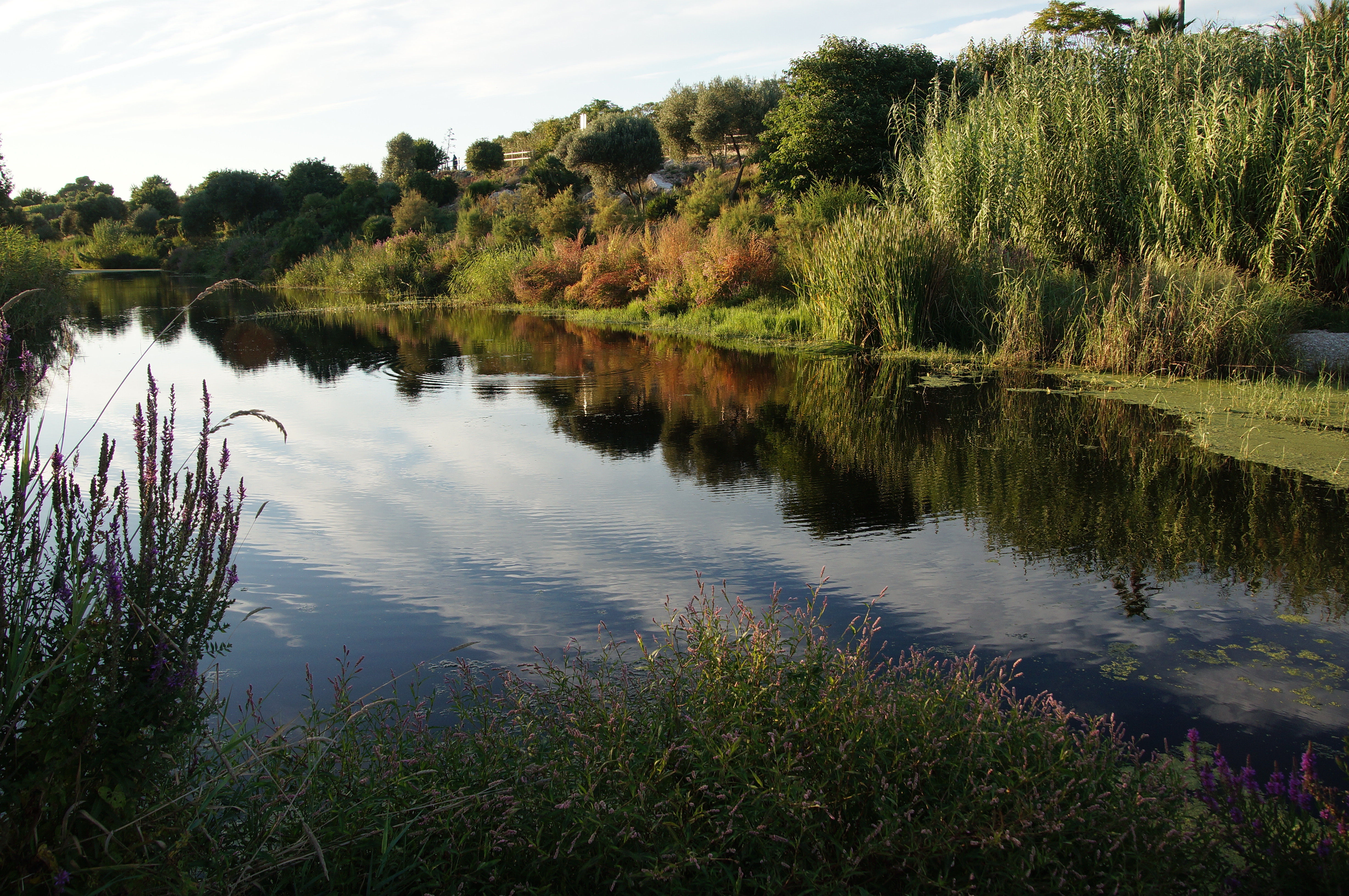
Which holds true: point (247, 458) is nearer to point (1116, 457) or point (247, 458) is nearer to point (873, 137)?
point (1116, 457)

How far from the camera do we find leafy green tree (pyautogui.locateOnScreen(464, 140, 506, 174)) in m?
48.4

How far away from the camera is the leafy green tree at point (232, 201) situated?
48062mm

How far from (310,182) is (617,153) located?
2346 centimetres

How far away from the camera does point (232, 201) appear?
158 ft

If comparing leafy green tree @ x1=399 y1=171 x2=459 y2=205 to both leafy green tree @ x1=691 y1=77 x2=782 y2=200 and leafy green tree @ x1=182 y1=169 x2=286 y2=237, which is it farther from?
leafy green tree @ x1=691 y1=77 x2=782 y2=200

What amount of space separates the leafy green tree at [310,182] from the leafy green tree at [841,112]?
108 ft

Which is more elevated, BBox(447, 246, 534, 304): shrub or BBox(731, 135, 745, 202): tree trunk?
BBox(731, 135, 745, 202): tree trunk

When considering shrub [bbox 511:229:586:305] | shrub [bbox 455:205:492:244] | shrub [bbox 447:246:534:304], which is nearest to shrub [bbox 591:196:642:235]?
shrub [bbox 447:246:534:304]

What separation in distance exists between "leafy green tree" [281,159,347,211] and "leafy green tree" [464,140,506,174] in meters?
7.17

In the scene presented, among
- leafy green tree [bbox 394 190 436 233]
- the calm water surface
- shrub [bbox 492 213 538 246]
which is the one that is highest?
leafy green tree [bbox 394 190 436 233]

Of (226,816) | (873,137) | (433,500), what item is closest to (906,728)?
(226,816)

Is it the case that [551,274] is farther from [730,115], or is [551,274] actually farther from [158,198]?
[158,198]

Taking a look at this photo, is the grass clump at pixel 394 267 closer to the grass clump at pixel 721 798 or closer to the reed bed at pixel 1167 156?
the reed bed at pixel 1167 156

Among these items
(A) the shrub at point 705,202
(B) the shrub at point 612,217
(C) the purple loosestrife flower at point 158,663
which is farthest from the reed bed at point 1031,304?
(B) the shrub at point 612,217
